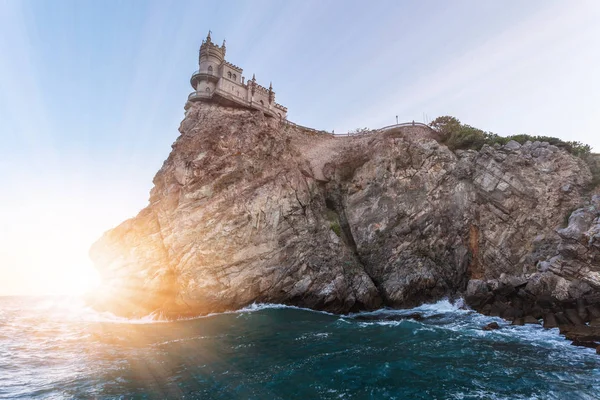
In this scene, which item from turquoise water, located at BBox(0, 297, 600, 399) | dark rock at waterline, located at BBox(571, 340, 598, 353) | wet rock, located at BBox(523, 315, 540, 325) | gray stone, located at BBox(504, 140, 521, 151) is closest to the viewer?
turquoise water, located at BBox(0, 297, 600, 399)

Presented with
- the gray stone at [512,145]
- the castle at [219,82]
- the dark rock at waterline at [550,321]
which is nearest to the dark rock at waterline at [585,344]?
the dark rock at waterline at [550,321]

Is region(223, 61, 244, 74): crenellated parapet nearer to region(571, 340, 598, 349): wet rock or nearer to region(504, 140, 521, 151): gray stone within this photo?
region(504, 140, 521, 151): gray stone

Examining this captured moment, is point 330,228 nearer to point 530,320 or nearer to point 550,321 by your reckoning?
point 530,320

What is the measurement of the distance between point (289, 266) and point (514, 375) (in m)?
21.4

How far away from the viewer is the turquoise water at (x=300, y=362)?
1166 centimetres

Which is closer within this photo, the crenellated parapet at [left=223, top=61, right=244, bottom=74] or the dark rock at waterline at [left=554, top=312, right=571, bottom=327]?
the dark rock at waterline at [left=554, top=312, right=571, bottom=327]

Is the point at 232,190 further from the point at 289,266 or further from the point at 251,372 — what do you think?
the point at 251,372

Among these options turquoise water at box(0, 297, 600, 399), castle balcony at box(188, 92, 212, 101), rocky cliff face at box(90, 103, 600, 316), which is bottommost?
turquoise water at box(0, 297, 600, 399)

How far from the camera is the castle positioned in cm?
4444

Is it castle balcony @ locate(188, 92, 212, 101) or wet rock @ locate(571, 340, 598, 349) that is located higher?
castle balcony @ locate(188, 92, 212, 101)

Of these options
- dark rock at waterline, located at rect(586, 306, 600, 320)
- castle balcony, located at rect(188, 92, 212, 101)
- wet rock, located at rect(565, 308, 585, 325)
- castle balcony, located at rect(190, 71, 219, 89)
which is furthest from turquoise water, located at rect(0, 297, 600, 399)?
castle balcony, located at rect(190, 71, 219, 89)

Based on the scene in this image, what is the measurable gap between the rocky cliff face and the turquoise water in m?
6.51

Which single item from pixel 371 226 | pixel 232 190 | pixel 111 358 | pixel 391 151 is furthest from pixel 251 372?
pixel 391 151

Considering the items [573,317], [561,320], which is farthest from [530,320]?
[573,317]
